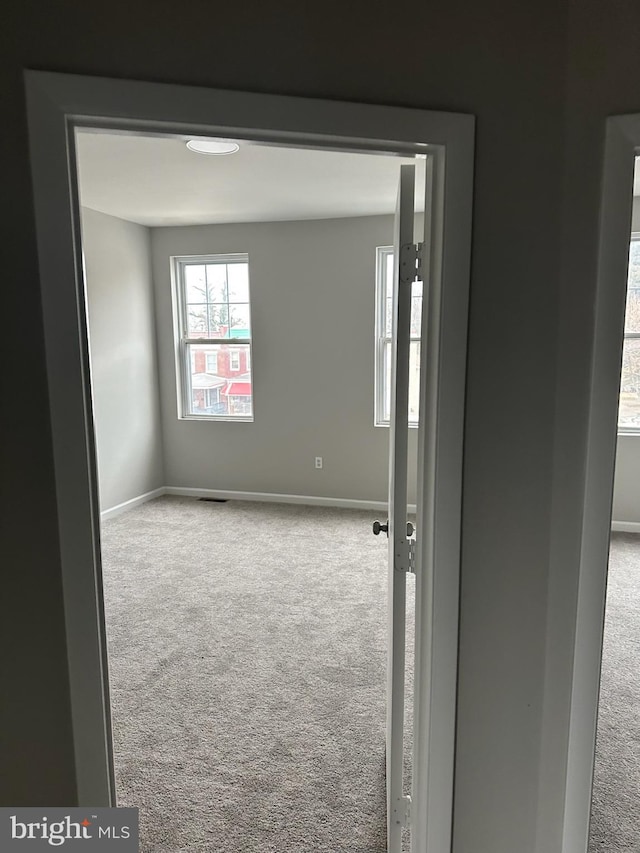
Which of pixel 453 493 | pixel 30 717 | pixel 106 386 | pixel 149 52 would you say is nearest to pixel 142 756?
pixel 30 717

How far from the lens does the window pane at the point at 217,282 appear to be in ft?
16.7

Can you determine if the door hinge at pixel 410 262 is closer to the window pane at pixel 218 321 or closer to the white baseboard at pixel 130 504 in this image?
the white baseboard at pixel 130 504

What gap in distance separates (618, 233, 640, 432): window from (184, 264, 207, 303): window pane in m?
3.68

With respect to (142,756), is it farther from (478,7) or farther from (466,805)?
(478,7)

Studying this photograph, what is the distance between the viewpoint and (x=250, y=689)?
238cm

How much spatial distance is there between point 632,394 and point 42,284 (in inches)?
176

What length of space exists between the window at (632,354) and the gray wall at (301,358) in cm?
195

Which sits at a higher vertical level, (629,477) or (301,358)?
(301,358)

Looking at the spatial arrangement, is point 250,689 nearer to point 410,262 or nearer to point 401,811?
point 401,811

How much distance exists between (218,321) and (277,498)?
1806mm

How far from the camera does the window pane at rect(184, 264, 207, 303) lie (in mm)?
5176

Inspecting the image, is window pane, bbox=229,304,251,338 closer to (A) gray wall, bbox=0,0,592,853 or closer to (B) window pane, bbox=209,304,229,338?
(B) window pane, bbox=209,304,229,338

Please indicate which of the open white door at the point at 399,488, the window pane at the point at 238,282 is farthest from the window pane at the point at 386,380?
the open white door at the point at 399,488

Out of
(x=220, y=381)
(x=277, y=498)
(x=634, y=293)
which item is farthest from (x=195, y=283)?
(x=634, y=293)
